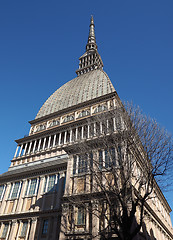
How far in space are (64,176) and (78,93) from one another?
3237cm

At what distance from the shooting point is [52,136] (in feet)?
151

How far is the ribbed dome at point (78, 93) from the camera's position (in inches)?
2045

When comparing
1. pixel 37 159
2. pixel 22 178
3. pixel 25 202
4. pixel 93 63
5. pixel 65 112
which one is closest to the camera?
pixel 25 202

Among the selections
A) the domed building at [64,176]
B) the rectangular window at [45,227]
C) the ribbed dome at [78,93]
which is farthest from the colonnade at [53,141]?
the rectangular window at [45,227]

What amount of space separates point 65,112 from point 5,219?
28.7 metres

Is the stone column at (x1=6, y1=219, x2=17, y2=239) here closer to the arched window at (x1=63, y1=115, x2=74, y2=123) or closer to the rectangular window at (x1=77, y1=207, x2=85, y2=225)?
the rectangular window at (x1=77, y1=207, x2=85, y2=225)

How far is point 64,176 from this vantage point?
28031 mm

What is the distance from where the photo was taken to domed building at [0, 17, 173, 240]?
19.4 metres

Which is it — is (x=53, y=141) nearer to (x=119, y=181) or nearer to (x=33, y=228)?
(x=33, y=228)

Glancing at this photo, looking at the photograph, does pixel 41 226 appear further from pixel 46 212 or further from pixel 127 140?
pixel 127 140

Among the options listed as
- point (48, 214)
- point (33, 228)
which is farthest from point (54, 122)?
point (33, 228)

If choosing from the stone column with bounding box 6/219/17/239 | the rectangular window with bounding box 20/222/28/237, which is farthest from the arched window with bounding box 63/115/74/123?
the rectangular window with bounding box 20/222/28/237

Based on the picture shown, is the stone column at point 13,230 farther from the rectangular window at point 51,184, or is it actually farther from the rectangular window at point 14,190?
the rectangular window at point 51,184

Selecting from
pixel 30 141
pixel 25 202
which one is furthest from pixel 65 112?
pixel 25 202
